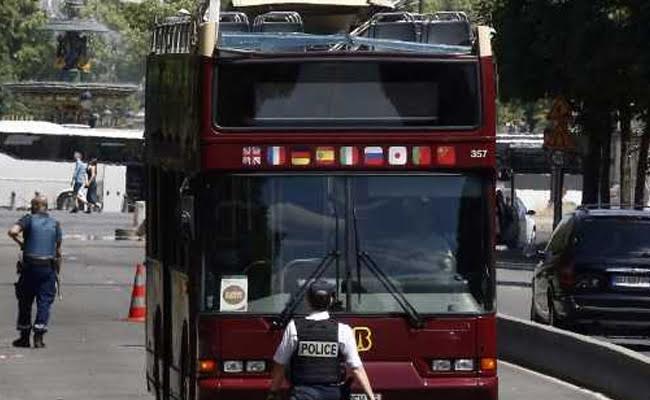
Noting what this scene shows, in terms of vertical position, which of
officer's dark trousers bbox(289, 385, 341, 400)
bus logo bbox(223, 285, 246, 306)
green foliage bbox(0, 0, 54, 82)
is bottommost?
officer's dark trousers bbox(289, 385, 341, 400)

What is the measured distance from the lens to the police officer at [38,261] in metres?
22.1

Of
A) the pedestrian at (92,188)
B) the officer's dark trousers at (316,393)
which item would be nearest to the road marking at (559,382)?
the officer's dark trousers at (316,393)

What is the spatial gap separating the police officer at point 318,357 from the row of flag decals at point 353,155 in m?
1.94

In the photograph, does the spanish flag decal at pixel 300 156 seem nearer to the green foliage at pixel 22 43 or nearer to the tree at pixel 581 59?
the tree at pixel 581 59

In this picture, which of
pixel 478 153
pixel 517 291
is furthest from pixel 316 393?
pixel 517 291

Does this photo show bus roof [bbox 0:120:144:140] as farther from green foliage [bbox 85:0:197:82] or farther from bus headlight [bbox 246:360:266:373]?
bus headlight [bbox 246:360:266:373]

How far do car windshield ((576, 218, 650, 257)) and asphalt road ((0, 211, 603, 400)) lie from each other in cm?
258

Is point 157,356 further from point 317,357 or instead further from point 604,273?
point 604,273

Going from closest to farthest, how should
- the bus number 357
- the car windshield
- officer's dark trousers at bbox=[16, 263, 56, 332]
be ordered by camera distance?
the bus number 357
officer's dark trousers at bbox=[16, 263, 56, 332]
the car windshield

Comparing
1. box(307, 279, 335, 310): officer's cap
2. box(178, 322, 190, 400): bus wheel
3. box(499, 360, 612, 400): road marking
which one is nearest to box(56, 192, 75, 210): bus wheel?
box(499, 360, 612, 400): road marking

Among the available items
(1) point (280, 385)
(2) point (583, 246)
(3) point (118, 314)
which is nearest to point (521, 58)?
(3) point (118, 314)

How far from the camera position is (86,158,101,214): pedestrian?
198 feet

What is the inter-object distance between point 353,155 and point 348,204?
343 mm

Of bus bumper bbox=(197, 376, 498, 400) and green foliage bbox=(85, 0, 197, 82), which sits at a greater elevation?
green foliage bbox=(85, 0, 197, 82)
